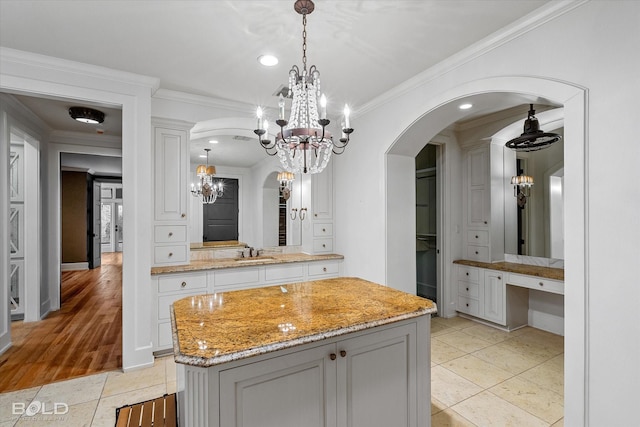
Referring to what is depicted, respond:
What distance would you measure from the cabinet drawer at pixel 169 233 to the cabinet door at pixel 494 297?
3.70m

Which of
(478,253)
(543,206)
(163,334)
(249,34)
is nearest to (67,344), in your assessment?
(163,334)

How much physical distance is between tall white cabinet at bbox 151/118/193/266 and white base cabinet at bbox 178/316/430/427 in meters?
2.08

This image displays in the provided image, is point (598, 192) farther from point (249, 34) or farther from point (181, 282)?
point (181, 282)

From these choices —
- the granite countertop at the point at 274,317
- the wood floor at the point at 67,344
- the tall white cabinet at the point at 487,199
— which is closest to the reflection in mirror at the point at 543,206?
the tall white cabinet at the point at 487,199

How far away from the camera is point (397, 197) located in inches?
136

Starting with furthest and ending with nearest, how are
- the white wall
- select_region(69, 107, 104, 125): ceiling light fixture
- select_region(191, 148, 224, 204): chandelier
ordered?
select_region(191, 148, 224, 204): chandelier → select_region(69, 107, 104, 125): ceiling light fixture → the white wall

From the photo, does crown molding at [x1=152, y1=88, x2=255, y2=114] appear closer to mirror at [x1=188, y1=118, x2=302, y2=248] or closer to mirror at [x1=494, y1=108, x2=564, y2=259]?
mirror at [x1=188, y1=118, x2=302, y2=248]

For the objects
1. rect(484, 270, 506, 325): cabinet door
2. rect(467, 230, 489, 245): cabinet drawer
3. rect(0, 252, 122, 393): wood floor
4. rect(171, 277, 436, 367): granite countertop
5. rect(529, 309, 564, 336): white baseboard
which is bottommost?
rect(0, 252, 122, 393): wood floor

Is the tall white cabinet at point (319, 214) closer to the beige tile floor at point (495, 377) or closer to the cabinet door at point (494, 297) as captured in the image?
the beige tile floor at point (495, 377)

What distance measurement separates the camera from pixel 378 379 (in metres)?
1.60

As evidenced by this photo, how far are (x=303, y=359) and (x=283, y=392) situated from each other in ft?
0.51

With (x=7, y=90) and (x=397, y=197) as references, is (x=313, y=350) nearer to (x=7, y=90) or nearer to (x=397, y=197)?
(x=397, y=197)

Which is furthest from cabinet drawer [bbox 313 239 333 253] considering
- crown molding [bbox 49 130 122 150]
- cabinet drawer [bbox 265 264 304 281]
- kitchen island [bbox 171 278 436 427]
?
crown molding [bbox 49 130 122 150]

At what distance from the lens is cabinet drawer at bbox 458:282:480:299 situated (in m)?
4.07
